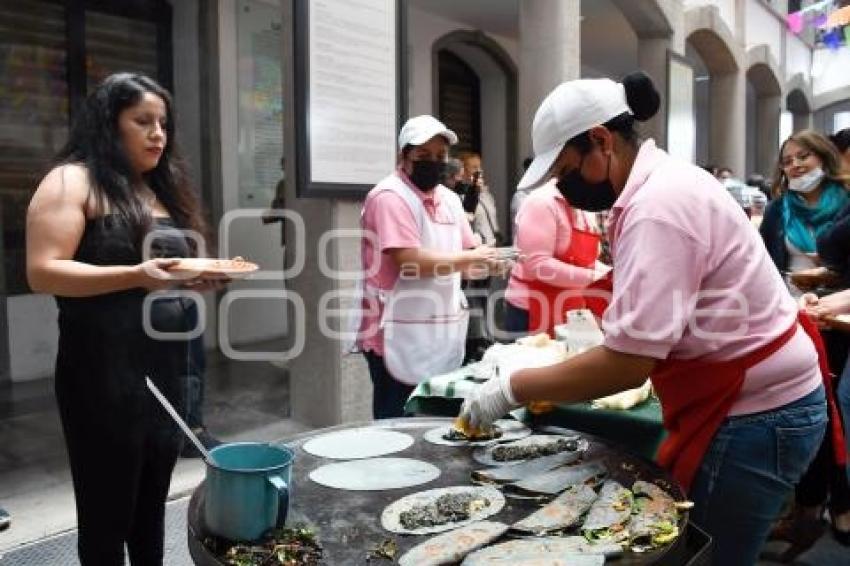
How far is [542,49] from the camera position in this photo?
5.88m

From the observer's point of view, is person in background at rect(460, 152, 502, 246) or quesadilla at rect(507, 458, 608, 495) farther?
person in background at rect(460, 152, 502, 246)

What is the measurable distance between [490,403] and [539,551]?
1.66 feet

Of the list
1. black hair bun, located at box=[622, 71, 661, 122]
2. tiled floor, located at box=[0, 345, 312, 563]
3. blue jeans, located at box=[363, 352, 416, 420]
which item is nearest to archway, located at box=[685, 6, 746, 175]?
tiled floor, located at box=[0, 345, 312, 563]

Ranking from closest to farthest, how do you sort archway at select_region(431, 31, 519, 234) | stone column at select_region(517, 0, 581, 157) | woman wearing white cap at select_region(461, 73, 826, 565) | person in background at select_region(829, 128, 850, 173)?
woman wearing white cap at select_region(461, 73, 826, 565)
person in background at select_region(829, 128, 850, 173)
stone column at select_region(517, 0, 581, 157)
archway at select_region(431, 31, 519, 234)

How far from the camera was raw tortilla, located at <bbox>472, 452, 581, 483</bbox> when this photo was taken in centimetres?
148

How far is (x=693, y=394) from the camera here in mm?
1518

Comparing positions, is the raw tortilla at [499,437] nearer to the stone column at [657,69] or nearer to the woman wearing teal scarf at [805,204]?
the woman wearing teal scarf at [805,204]

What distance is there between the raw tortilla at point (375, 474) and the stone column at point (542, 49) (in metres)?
4.59

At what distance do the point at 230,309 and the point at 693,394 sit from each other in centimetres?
533

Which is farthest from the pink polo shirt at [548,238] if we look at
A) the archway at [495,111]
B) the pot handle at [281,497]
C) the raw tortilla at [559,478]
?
the archway at [495,111]

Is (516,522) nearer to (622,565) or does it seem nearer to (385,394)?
(622,565)

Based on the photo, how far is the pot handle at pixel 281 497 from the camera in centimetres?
119

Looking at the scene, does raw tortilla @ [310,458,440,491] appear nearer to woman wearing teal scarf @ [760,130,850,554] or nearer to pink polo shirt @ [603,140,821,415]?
pink polo shirt @ [603,140,821,415]

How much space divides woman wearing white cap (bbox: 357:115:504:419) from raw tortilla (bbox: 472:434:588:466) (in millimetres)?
1144
